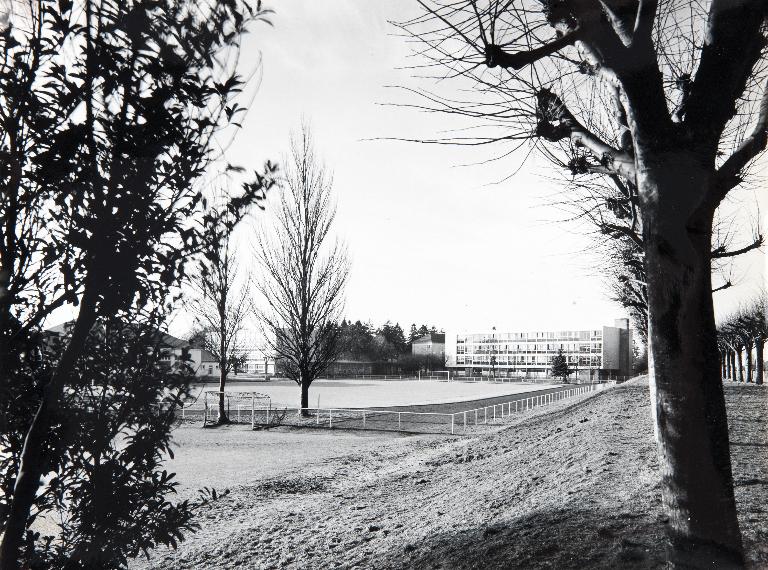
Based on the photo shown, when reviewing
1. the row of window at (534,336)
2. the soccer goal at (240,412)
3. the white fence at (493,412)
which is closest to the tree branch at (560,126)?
the white fence at (493,412)

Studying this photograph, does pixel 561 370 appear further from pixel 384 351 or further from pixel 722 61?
pixel 722 61

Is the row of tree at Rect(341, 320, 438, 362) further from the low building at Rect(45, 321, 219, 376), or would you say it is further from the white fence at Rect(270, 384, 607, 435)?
the low building at Rect(45, 321, 219, 376)

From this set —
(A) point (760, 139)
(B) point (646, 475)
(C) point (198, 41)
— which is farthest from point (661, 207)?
(B) point (646, 475)

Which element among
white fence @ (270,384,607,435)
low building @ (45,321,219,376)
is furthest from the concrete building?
low building @ (45,321,219,376)

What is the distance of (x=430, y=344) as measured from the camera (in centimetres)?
14888

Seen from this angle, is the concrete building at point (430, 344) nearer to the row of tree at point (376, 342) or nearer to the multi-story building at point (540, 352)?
the row of tree at point (376, 342)

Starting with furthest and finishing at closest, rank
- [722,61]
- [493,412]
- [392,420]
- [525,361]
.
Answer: [525,361], [493,412], [392,420], [722,61]

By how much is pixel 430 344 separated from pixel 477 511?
143 metres

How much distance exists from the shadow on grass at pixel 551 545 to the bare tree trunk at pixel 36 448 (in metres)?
3.27

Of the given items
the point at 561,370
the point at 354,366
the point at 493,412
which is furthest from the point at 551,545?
the point at 354,366

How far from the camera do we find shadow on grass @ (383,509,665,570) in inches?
157

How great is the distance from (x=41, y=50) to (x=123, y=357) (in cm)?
194

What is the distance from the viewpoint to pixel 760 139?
3.78m

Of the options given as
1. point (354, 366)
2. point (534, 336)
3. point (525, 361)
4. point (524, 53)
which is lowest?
point (525, 361)
